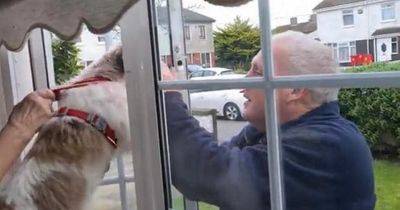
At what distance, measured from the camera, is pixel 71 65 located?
1.25 m

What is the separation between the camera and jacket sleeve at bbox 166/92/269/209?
0.84 metres

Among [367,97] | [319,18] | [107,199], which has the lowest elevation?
[107,199]

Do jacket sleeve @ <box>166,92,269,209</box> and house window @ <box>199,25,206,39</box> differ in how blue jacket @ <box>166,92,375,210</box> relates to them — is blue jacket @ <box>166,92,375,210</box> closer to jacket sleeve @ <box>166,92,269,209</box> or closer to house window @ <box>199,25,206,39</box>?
jacket sleeve @ <box>166,92,269,209</box>

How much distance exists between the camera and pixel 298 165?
776mm

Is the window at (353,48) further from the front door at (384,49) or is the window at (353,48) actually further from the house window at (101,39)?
the house window at (101,39)

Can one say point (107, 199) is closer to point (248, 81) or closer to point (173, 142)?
point (173, 142)

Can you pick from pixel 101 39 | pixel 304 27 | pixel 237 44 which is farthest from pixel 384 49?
pixel 101 39

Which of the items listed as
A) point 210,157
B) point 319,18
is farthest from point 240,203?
point 319,18

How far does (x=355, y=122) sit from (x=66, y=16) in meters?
0.47

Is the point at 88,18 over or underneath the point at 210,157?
over

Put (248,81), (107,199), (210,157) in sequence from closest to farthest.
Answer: (248,81) → (210,157) → (107,199)

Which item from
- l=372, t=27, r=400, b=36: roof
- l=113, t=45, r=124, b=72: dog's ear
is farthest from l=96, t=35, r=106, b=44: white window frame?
l=372, t=27, r=400, b=36: roof

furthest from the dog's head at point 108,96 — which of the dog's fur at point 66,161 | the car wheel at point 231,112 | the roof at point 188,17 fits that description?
the car wheel at point 231,112

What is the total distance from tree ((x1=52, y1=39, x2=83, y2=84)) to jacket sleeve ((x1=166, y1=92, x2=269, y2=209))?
362 millimetres
